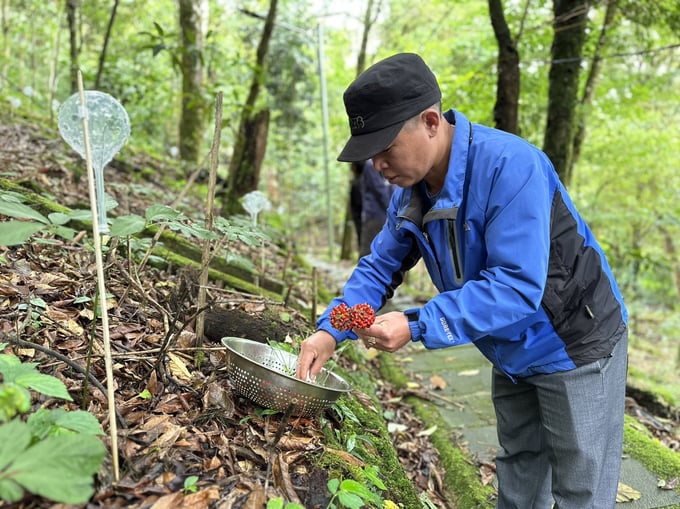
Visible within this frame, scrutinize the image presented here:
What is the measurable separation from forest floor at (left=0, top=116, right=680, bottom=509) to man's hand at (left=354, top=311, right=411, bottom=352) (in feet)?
1.49

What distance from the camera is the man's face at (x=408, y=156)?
6.06 ft

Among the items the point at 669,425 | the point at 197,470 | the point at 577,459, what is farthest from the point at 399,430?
the point at 669,425

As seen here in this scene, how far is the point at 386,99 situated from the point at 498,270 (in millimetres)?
718

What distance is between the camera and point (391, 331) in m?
1.75

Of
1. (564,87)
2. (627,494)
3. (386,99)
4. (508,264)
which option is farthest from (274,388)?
(564,87)

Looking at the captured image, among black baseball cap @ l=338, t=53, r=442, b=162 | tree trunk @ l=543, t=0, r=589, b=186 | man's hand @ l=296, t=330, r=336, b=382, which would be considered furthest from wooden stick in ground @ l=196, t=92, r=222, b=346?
tree trunk @ l=543, t=0, r=589, b=186

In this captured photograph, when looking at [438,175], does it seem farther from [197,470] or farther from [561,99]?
[561,99]

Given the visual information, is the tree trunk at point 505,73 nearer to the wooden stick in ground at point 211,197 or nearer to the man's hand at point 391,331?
the wooden stick in ground at point 211,197

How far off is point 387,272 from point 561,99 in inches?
174

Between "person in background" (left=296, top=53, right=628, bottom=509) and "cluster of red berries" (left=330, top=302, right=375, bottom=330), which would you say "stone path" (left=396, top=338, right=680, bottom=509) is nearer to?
"person in background" (left=296, top=53, right=628, bottom=509)

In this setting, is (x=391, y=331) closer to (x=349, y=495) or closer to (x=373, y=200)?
(x=349, y=495)

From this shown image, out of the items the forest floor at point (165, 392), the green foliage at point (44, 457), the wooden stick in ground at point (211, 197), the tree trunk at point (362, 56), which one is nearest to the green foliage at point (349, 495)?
the forest floor at point (165, 392)

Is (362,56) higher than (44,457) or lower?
higher

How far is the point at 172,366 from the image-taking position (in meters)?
2.35
